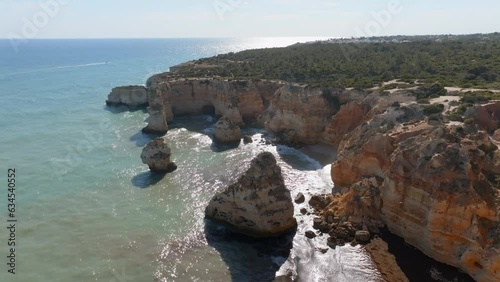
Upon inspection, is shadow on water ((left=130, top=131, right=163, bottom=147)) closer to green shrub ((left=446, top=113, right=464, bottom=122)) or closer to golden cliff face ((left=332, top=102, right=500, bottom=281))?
golden cliff face ((left=332, top=102, right=500, bottom=281))

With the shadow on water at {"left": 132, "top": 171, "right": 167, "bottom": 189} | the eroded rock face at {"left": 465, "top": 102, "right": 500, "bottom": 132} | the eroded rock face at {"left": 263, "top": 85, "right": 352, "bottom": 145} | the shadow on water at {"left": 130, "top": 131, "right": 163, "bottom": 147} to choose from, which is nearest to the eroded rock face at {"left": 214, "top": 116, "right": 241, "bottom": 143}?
the eroded rock face at {"left": 263, "top": 85, "right": 352, "bottom": 145}

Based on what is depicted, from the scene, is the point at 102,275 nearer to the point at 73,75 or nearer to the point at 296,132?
the point at 296,132

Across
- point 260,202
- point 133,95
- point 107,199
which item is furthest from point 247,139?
point 133,95

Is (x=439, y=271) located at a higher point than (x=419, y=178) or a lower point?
lower

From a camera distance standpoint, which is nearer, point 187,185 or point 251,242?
point 251,242

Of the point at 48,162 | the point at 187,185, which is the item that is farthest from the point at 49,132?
the point at 187,185

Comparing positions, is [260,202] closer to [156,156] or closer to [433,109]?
[156,156]

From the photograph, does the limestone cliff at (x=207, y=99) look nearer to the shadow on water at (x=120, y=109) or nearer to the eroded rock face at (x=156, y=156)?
the shadow on water at (x=120, y=109)
